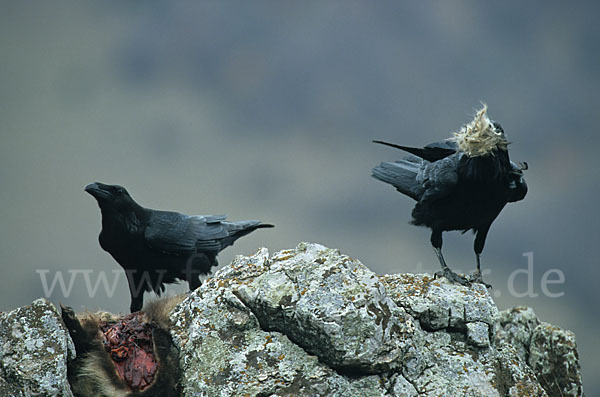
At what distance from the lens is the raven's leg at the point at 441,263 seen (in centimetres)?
826

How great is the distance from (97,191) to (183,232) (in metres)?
1.38

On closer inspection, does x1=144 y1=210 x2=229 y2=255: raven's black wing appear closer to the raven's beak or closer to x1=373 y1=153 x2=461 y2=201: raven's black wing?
the raven's beak

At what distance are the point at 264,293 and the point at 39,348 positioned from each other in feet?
7.81

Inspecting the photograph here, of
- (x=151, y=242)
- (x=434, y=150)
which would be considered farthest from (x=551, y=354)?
(x=151, y=242)

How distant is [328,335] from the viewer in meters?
6.47

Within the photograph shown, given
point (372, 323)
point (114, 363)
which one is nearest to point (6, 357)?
point (114, 363)

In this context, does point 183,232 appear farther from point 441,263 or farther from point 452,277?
point 452,277

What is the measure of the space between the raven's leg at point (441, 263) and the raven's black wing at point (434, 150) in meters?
1.09

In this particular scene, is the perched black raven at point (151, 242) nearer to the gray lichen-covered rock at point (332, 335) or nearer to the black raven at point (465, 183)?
the gray lichen-covered rock at point (332, 335)

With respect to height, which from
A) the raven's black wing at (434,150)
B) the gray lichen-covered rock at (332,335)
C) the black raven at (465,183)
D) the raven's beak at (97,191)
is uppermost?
the raven's black wing at (434,150)

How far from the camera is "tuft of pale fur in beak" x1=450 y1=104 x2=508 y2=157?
325 inches

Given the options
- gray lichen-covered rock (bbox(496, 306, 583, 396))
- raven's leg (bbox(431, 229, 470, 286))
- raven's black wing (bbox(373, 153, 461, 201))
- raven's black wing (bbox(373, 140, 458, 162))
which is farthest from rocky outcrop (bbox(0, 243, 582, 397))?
gray lichen-covered rock (bbox(496, 306, 583, 396))

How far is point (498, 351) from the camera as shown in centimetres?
765

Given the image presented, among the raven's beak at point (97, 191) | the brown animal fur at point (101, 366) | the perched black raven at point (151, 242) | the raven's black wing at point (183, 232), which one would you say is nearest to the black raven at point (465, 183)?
the raven's black wing at point (183, 232)
